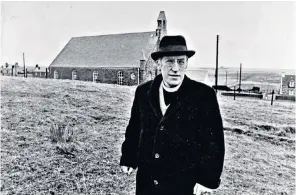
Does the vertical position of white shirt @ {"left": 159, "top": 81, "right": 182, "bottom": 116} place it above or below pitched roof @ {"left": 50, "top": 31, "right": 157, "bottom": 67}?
below

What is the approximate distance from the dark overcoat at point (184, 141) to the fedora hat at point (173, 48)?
29cm

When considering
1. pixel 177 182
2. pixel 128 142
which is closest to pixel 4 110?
pixel 128 142

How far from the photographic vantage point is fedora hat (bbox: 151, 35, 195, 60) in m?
2.57

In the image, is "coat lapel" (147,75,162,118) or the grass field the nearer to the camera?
"coat lapel" (147,75,162,118)

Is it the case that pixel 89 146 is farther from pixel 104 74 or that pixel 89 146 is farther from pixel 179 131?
pixel 104 74

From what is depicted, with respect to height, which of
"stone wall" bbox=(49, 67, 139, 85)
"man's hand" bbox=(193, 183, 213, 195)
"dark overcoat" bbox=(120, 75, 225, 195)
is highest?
"stone wall" bbox=(49, 67, 139, 85)

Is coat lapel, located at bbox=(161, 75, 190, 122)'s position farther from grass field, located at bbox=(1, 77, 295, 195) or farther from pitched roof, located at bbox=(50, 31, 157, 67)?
pitched roof, located at bbox=(50, 31, 157, 67)

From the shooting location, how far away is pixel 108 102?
31.6 feet

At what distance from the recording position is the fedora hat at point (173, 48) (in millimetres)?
2570

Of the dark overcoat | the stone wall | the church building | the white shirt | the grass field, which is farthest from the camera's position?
the church building

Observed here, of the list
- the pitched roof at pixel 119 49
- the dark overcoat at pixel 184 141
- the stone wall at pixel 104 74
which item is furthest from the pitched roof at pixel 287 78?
the dark overcoat at pixel 184 141

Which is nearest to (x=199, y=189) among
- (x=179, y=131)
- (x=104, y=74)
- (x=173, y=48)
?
(x=179, y=131)

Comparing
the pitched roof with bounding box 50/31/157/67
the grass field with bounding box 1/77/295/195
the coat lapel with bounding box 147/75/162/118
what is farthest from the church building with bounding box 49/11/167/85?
the coat lapel with bounding box 147/75/162/118

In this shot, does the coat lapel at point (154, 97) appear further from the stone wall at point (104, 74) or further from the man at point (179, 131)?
the stone wall at point (104, 74)
